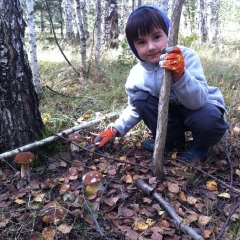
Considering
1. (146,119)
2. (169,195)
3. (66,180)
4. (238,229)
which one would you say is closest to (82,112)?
(146,119)

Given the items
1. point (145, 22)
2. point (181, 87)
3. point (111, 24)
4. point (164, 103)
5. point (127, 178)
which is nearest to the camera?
point (164, 103)

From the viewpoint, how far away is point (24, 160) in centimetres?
217

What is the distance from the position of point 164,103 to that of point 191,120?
626 mm

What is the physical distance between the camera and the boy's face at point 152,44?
86.0 inches

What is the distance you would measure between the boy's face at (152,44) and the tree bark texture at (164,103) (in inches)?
15.9

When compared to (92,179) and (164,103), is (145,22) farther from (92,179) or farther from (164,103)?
(92,179)

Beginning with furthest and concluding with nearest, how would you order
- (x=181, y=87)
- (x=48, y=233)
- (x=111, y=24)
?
(x=111, y=24), (x=181, y=87), (x=48, y=233)

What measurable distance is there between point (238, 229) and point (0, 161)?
80.2 inches

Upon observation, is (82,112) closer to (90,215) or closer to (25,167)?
(25,167)

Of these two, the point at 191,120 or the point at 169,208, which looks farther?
the point at 191,120

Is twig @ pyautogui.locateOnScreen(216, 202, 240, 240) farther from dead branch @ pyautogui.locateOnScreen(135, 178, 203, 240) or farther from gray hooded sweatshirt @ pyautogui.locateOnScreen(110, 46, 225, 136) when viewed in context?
gray hooded sweatshirt @ pyautogui.locateOnScreen(110, 46, 225, 136)

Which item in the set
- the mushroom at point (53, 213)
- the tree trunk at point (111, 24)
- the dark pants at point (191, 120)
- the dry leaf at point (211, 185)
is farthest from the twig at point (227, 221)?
the tree trunk at point (111, 24)

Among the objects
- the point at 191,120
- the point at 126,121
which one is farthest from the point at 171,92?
the point at 126,121

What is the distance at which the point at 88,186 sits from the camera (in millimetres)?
2076
